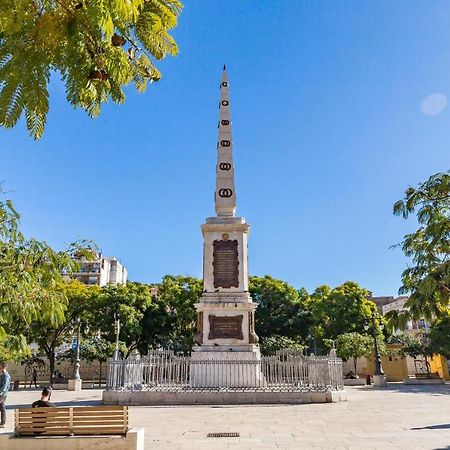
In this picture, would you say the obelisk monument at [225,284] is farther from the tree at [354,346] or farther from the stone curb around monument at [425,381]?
the stone curb around monument at [425,381]

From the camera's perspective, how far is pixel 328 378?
55.1ft

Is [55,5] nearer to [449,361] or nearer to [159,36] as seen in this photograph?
[159,36]

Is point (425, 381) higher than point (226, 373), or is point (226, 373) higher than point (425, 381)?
point (226, 373)

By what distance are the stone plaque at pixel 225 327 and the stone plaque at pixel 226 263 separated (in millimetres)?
1481

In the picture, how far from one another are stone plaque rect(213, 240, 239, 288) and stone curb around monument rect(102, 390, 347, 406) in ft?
16.5

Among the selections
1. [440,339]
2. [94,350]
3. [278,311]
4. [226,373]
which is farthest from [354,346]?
[226,373]

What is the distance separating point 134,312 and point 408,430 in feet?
93.2

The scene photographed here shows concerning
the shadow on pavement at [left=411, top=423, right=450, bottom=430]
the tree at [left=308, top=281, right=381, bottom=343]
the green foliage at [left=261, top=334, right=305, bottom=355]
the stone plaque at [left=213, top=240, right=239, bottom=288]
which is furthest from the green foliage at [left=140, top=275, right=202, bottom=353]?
the shadow on pavement at [left=411, top=423, right=450, bottom=430]

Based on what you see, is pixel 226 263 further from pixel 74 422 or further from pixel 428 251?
pixel 428 251

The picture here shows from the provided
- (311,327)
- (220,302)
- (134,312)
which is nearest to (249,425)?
(220,302)

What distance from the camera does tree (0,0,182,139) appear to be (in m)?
3.07

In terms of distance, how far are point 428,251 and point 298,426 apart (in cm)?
701

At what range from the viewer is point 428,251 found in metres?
5.11

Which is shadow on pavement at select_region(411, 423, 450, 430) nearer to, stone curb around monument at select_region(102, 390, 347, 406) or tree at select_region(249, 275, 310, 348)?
stone curb around monument at select_region(102, 390, 347, 406)
